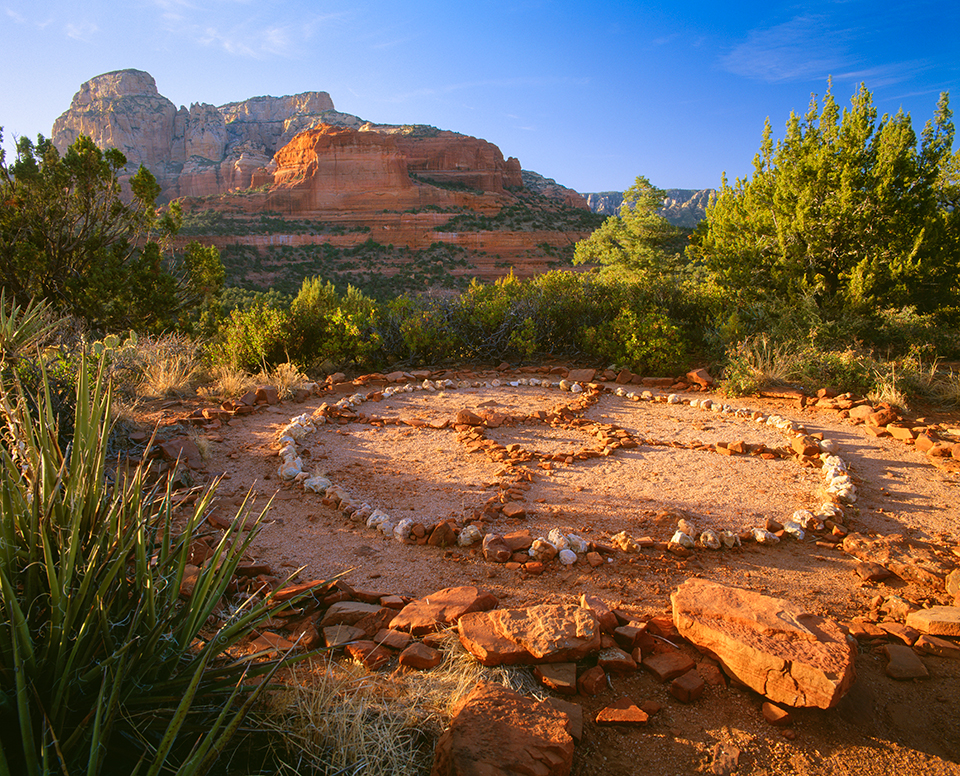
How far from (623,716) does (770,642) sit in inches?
31.2

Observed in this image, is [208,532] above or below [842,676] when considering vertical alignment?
below

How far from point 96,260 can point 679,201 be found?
12995cm

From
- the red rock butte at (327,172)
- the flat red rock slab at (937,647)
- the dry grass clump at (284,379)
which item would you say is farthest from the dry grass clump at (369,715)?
the red rock butte at (327,172)

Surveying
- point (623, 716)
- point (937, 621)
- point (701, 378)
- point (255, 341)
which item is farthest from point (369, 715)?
point (255, 341)

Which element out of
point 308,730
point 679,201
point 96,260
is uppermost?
point 679,201

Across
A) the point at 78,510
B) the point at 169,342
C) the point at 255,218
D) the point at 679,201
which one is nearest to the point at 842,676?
the point at 78,510

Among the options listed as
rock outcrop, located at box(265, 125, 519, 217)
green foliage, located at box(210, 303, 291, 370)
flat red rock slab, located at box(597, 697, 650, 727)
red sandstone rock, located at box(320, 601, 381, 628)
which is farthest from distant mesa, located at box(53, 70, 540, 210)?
flat red rock slab, located at box(597, 697, 650, 727)

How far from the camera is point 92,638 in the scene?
5.24 ft

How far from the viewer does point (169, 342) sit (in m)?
8.98

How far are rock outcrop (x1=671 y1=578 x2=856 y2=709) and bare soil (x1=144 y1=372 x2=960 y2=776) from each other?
0.14 m

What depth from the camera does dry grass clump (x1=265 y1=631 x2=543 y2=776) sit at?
5.89 ft

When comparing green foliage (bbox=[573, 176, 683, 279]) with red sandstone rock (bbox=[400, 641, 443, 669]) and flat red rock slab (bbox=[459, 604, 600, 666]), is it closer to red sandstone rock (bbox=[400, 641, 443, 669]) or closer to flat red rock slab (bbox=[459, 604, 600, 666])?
flat red rock slab (bbox=[459, 604, 600, 666])

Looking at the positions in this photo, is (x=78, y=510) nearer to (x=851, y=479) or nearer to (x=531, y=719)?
(x=531, y=719)

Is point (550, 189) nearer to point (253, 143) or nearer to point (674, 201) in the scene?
point (674, 201)
